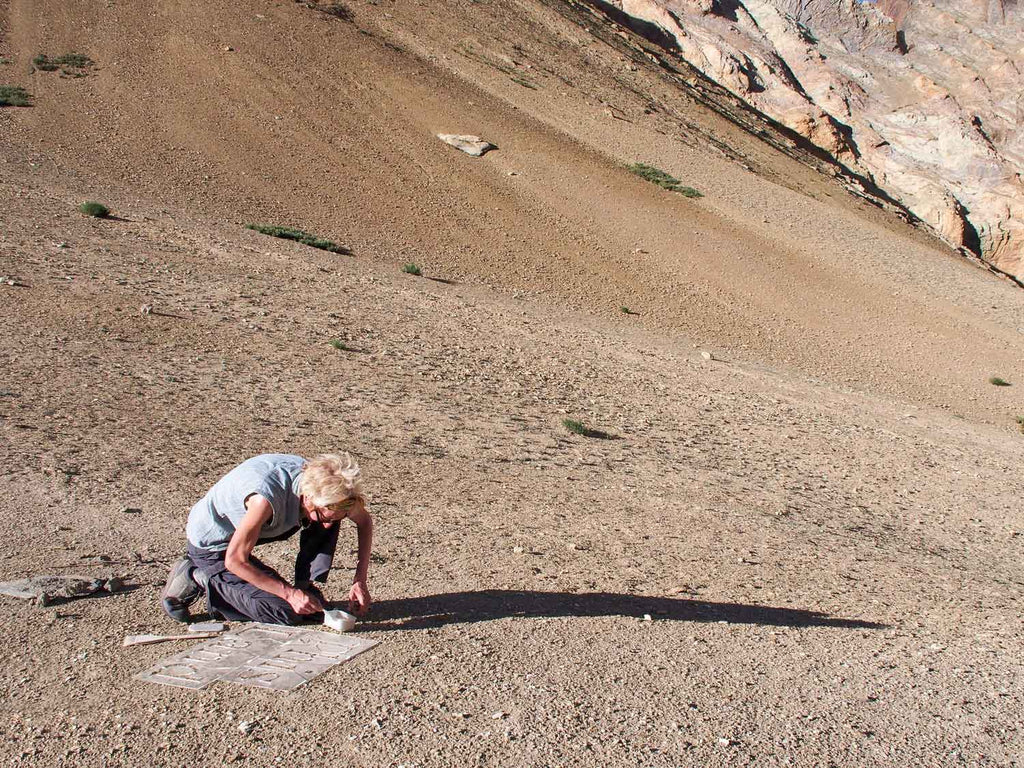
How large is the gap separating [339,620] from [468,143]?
2638cm

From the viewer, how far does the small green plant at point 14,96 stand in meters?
24.8

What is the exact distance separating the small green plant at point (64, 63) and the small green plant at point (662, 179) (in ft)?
56.3

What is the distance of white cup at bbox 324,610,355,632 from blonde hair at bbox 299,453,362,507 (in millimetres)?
713

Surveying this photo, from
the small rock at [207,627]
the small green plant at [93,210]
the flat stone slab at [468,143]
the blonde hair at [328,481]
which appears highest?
the blonde hair at [328,481]

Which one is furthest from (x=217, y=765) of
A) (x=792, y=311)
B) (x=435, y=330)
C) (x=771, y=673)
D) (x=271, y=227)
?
(x=792, y=311)

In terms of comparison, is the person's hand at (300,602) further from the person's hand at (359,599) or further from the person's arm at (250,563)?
the person's hand at (359,599)

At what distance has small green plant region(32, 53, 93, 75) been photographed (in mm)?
27938

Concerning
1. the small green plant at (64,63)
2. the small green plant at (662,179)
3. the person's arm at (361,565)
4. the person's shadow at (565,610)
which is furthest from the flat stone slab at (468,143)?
the person's arm at (361,565)

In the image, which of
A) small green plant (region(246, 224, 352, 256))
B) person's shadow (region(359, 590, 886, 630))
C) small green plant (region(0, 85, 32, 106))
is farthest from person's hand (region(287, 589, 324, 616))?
small green plant (region(0, 85, 32, 106))

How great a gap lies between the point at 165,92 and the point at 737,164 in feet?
65.2

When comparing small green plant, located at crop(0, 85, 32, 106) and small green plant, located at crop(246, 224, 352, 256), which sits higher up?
small green plant, located at crop(246, 224, 352, 256)

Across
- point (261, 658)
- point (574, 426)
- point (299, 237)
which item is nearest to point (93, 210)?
point (299, 237)

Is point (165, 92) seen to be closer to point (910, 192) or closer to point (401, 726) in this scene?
point (401, 726)

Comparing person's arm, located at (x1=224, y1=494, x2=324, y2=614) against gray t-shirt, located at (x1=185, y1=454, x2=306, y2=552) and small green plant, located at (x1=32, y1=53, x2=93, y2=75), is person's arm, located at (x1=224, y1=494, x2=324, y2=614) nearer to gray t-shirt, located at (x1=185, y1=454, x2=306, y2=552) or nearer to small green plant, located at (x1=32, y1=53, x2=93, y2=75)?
gray t-shirt, located at (x1=185, y1=454, x2=306, y2=552)
